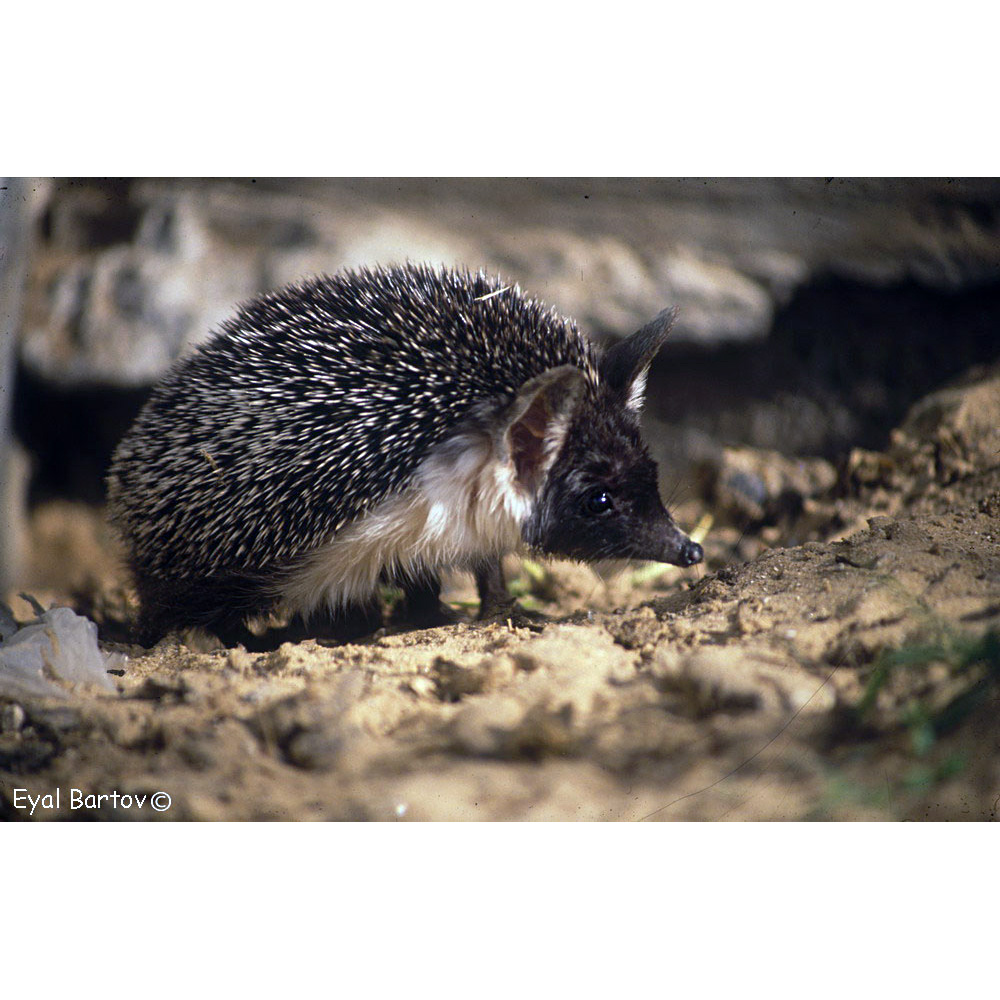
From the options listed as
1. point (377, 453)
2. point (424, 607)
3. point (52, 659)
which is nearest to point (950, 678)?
point (377, 453)

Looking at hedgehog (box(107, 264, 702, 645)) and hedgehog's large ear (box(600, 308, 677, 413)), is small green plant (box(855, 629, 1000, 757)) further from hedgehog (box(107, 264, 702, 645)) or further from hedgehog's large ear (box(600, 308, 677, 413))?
hedgehog's large ear (box(600, 308, 677, 413))

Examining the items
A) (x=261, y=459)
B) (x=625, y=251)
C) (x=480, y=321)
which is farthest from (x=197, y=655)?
(x=625, y=251)

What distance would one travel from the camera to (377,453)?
3.03 m

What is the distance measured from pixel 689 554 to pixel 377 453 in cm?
125

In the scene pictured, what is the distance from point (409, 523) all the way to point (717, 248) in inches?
74.2

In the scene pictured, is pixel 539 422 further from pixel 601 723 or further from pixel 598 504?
pixel 601 723

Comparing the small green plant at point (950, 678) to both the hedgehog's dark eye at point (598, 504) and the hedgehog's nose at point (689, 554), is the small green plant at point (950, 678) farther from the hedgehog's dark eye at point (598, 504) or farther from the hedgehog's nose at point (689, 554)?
the hedgehog's dark eye at point (598, 504)

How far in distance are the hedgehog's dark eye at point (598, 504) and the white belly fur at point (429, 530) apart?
228mm

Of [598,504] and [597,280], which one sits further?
[597,280]

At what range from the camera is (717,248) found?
3748 mm

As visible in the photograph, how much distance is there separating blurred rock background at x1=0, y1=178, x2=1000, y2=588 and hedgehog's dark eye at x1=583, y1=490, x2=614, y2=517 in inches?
45.3

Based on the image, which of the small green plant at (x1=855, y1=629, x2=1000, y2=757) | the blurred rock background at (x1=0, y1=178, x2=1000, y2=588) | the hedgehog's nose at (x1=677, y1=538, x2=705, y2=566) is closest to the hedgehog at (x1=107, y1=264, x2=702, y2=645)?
the hedgehog's nose at (x1=677, y1=538, x2=705, y2=566)

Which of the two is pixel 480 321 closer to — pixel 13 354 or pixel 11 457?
pixel 13 354

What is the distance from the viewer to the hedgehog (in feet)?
10.1
